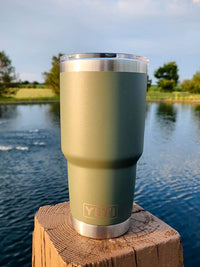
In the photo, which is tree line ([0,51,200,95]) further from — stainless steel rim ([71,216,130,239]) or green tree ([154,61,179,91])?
stainless steel rim ([71,216,130,239])

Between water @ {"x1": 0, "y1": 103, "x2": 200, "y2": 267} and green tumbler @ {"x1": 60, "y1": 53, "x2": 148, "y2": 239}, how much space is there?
473cm

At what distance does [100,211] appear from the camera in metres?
1.43

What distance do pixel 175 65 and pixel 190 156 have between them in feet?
201

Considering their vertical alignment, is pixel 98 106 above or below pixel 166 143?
above

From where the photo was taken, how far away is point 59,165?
35.6 feet

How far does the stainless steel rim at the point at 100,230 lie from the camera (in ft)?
4.82

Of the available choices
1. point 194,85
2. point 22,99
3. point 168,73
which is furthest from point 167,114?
point 168,73

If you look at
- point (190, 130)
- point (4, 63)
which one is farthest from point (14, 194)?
point (4, 63)

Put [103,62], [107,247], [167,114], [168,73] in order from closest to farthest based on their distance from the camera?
[103,62] < [107,247] < [167,114] < [168,73]

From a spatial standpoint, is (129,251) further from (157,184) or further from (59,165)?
(59,165)

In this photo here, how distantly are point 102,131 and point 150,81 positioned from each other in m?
59.6

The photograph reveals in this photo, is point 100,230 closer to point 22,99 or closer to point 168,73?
point 22,99

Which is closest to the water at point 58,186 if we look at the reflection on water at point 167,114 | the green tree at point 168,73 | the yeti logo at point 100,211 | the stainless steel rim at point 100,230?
the stainless steel rim at point 100,230

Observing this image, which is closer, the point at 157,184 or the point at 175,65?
the point at 157,184
